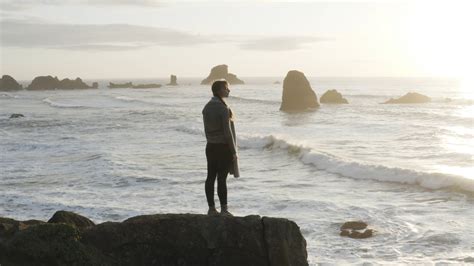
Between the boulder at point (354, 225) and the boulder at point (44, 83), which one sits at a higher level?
the boulder at point (44, 83)

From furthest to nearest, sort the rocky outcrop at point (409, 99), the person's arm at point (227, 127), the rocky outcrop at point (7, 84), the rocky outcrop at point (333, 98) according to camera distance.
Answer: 1. the rocky outcrop at point (7, 84)
2. the rocky outcrop at point (333, 98)
3. the rocky outcrop at point (409, 99)
4. the person's arm at point (227, 127)

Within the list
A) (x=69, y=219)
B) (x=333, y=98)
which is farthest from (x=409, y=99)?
(x=69, y=219)

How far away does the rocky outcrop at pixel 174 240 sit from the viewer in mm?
7000

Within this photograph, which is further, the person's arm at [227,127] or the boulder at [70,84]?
the boulder at [70,84]

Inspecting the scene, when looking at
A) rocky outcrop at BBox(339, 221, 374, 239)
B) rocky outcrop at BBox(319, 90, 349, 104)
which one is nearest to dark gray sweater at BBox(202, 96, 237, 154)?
rocky outcrop at BBox(339, 221, 374, 239)

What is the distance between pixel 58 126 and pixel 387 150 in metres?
25.7

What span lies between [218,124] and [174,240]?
5.87 feet

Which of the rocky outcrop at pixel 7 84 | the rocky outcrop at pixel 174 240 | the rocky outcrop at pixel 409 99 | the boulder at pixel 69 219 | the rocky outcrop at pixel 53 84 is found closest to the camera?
the rocky outcrop at pixel 174 240

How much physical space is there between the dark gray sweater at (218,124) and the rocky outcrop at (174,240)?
3.95 feet

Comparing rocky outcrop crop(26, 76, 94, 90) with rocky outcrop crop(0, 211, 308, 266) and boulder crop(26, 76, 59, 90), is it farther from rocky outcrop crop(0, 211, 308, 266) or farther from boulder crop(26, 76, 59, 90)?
rocky outcrop crop(0, 211, 308, 266)

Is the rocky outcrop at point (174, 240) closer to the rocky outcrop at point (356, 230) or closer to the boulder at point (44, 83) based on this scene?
the rocky outcrop at point (356, 230)

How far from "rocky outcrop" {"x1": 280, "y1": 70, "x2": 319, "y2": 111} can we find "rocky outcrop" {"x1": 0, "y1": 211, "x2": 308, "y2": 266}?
56622 mm

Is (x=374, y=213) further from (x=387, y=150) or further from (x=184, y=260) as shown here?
(x=387, y=150)

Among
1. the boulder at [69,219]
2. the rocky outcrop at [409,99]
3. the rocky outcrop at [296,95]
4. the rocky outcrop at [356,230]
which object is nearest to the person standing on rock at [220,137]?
the boulder at [69,219]
